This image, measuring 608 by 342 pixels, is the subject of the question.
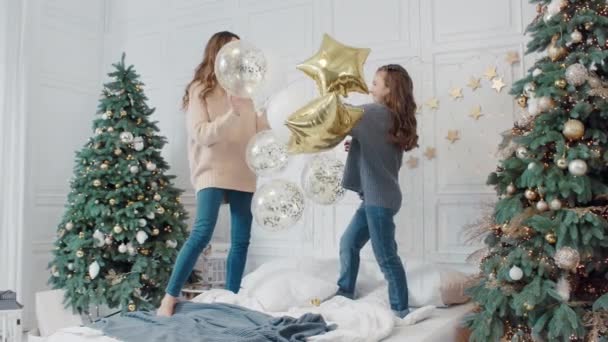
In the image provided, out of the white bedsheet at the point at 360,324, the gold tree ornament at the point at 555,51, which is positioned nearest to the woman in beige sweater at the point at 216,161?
the white bedsheet at the point at 360,324

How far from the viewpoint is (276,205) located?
2.37 m

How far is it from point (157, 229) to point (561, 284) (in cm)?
236

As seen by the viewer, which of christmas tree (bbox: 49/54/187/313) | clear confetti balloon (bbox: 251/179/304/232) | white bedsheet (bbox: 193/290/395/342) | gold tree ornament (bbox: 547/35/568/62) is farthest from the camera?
christmas tree (bbox: 49/54/187/313)

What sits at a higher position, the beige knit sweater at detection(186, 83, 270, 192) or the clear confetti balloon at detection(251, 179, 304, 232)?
the beige knit sweater at detection(186, 83, 270, 192)

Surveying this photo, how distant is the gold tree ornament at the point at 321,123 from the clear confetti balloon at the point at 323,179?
1.42ft

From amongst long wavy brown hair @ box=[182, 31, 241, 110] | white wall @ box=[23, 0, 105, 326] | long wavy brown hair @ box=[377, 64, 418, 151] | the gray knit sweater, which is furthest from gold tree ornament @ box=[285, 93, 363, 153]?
white wall @ box=[23, 0, 105, 326]

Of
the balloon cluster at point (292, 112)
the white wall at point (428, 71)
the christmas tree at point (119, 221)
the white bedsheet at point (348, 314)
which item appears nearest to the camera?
the white bedsheet at point (348, 314)

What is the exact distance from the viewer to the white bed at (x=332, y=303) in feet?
6.81

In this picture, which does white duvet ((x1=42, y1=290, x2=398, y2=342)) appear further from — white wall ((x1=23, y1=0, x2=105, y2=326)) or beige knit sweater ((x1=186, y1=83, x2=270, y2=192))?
white wall ((x1=23, y1=0, x2=105, y2=326))

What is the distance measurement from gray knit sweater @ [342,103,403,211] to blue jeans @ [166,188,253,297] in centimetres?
60

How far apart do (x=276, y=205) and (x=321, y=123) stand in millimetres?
497

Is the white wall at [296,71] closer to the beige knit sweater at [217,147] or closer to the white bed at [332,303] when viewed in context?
the white bed at [332,303]

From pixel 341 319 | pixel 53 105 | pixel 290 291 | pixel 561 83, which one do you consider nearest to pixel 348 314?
pixel 341 319

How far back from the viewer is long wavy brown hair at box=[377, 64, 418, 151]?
97.1 inches
